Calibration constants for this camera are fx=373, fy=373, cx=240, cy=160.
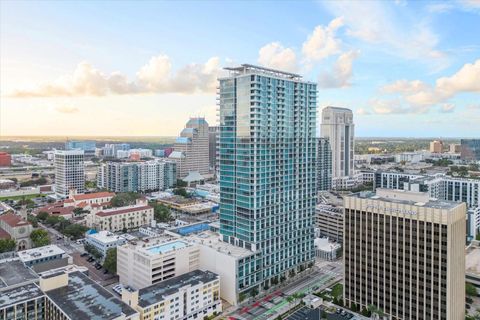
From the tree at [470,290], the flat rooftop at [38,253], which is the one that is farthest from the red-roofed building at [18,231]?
the tree at [470,290]

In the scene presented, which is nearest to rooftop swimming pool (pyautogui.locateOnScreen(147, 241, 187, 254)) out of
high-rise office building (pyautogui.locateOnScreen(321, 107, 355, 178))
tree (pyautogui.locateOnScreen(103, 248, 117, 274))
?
tree (pyautogui.locateOnScreen(103, 248, 117, 274))

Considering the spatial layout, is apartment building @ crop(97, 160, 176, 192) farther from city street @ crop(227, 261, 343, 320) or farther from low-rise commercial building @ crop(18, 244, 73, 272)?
city street @ crop(227, 261, 343, 320)

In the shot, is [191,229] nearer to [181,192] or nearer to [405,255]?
[405,255]

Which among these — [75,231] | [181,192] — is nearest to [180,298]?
[75,231]

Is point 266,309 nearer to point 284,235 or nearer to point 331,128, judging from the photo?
point 284,235

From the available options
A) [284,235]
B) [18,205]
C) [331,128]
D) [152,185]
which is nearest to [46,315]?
[284,235]

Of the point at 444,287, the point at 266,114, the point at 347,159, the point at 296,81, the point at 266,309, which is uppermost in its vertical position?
the point at 296,81
